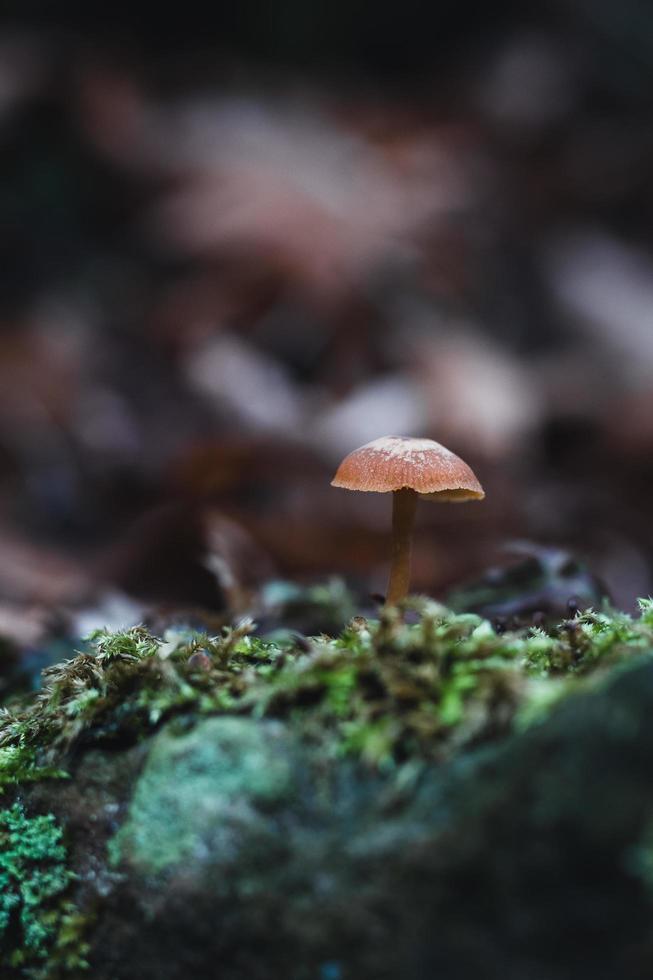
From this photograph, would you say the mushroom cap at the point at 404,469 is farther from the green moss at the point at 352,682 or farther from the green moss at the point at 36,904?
the green moss at the point at 36,904

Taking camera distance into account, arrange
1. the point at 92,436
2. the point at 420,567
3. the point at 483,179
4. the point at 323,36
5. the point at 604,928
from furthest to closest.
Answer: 1. the point at 323,36
2. the point at 483,179
3. the point at 92,436
4. the point at 420,567
5. the point at 604,928

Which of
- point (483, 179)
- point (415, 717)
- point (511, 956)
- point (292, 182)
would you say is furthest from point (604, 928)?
point (483, 179)

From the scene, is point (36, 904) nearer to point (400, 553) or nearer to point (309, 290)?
point (400, 553)

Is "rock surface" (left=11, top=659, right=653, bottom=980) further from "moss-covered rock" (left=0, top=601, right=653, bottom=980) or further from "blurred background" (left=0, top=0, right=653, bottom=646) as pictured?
"blurred background" (left=0, top=0, right=653, bottom=646)

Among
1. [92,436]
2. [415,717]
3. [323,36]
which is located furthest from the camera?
[323,36]

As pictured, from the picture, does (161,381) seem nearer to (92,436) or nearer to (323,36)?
(92,436)

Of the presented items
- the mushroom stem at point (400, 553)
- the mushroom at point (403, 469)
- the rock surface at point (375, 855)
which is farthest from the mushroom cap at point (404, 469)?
the rock surface at point (375, 855)

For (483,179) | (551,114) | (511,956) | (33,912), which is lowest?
(511,956)

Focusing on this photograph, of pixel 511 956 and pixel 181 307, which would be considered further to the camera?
pixel 181 307

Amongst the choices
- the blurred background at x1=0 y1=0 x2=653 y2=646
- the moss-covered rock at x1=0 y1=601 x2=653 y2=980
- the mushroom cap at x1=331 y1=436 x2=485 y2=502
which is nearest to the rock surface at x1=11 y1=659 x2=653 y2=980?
the moss-covered rock at x1=0 y1=601 x2=653 y2=980
